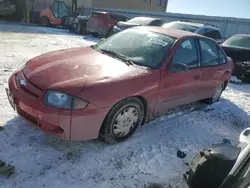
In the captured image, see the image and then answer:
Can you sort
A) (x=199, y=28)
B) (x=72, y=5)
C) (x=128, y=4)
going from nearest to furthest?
(x=199, y=28), (x=72, y=5), (x=128, y=4)

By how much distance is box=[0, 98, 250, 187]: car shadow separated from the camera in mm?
2932

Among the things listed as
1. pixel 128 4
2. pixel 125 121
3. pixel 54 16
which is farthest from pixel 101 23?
pixel 128 4

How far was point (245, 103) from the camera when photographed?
595 centimetres

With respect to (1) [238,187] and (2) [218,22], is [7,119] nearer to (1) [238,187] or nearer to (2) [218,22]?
(1) [238,187]

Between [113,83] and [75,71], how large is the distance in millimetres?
560

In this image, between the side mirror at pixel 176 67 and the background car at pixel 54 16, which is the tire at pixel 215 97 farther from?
the background car at pixel 54 16

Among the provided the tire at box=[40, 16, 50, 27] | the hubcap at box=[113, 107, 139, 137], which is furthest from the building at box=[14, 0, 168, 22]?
the hubcap at box=[113, 107, 139, 137]

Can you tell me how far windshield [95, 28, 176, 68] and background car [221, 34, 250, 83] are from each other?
4.67 metres

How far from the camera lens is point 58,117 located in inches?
112

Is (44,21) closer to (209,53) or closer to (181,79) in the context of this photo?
(209,53)

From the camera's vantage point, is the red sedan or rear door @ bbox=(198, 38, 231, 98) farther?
rear door @ bbox=(198, 38, 231, 98)

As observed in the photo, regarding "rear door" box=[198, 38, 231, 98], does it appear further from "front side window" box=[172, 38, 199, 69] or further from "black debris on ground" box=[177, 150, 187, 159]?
"black debris on ground" box=[177, 150, 187, 159]

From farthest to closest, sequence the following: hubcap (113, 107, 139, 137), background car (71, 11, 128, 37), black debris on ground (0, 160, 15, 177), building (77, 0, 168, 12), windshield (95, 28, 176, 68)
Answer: building (77, 0, 168, 12), background car (71, 11, 128, 37), windshield (95, 28, 176, 68), hubcap (113, 107, 139, 137), black debris on ground (0, 160, 15, 177)

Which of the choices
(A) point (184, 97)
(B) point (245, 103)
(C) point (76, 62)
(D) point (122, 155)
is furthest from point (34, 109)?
(B) point (245, 103)
